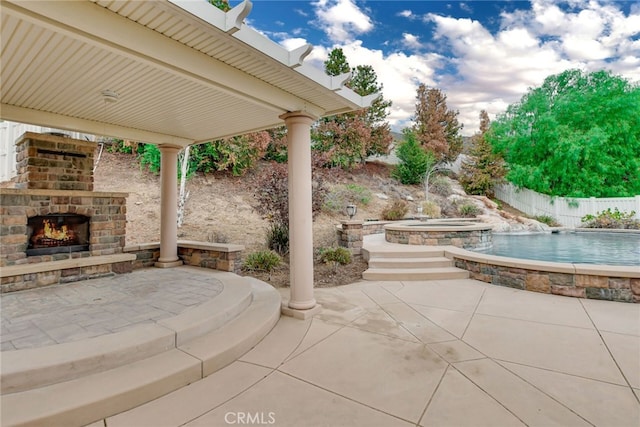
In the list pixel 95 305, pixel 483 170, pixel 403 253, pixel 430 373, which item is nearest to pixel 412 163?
pixel 483 170

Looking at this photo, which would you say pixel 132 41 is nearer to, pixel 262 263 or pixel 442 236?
pixel 262 263

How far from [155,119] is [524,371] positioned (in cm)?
530

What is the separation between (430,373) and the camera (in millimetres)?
2289

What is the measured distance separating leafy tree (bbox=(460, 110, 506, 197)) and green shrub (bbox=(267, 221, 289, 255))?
1470cm

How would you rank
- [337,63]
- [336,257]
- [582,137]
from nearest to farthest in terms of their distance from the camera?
[336,257], [582,137], [337,63]

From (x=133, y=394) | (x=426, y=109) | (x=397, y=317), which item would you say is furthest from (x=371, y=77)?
(x=133, y=394)

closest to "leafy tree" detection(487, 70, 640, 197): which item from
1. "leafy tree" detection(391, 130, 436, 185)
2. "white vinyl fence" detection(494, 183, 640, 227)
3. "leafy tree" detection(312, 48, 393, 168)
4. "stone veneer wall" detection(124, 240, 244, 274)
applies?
"white vinyl fence" detection(494, 183, 640, 227)

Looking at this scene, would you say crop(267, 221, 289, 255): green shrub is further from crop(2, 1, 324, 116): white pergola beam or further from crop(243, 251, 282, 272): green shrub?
crop(2, 1, 324, 116): white pergola beam

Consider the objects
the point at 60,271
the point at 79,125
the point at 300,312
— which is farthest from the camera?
the point at 79,125

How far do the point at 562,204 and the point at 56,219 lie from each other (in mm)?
18327

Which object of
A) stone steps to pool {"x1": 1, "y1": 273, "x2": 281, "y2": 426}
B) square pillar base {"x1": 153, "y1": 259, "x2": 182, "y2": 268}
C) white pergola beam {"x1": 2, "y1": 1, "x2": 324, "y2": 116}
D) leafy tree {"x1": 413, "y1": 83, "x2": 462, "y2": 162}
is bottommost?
stone steps to pool {"x1": 1, "y1": 273, "x2": 281, "y2": 426}

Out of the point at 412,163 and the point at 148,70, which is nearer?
the point at 148,70

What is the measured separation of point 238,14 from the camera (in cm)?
211

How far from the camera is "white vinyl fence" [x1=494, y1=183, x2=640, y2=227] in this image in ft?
39.8
